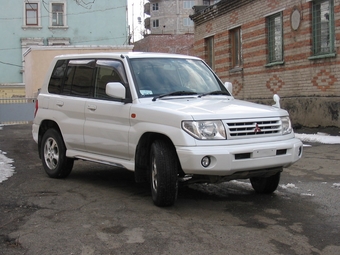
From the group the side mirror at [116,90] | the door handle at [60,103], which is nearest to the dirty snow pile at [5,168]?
the door handle at [60,103]

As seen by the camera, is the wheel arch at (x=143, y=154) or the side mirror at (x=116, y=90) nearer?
the wheel arch at (x=143, y=154)

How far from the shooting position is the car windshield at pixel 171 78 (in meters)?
6.76

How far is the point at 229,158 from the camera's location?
558cm

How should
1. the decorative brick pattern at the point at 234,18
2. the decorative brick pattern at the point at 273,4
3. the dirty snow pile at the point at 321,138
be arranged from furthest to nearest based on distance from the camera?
the decorative brick pattern at the point at 234,18 → the decorative brick pattern at the point at 273,4 → the dirty snow pile at the point at 321,138

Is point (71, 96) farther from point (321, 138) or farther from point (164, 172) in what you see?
point (321, 138)

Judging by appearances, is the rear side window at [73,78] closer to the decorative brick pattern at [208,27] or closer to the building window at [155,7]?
the decorative brick pattern at [208,27]

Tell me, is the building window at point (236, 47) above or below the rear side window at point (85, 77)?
above

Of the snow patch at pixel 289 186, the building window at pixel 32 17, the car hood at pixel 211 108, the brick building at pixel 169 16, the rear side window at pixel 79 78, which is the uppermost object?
the brick building at pixel 169 16

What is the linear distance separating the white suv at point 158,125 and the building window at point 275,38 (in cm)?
934

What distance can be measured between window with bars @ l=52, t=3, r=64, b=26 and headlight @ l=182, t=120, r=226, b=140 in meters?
41.0

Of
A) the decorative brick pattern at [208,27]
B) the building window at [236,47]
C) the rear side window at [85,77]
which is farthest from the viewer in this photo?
the decorative brick pattern at [208,27]

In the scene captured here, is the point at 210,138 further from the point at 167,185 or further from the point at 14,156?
the point at 14,156

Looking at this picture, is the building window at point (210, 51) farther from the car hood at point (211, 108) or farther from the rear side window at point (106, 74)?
the car hood at point (211, 108)

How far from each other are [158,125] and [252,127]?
3.49 ft
